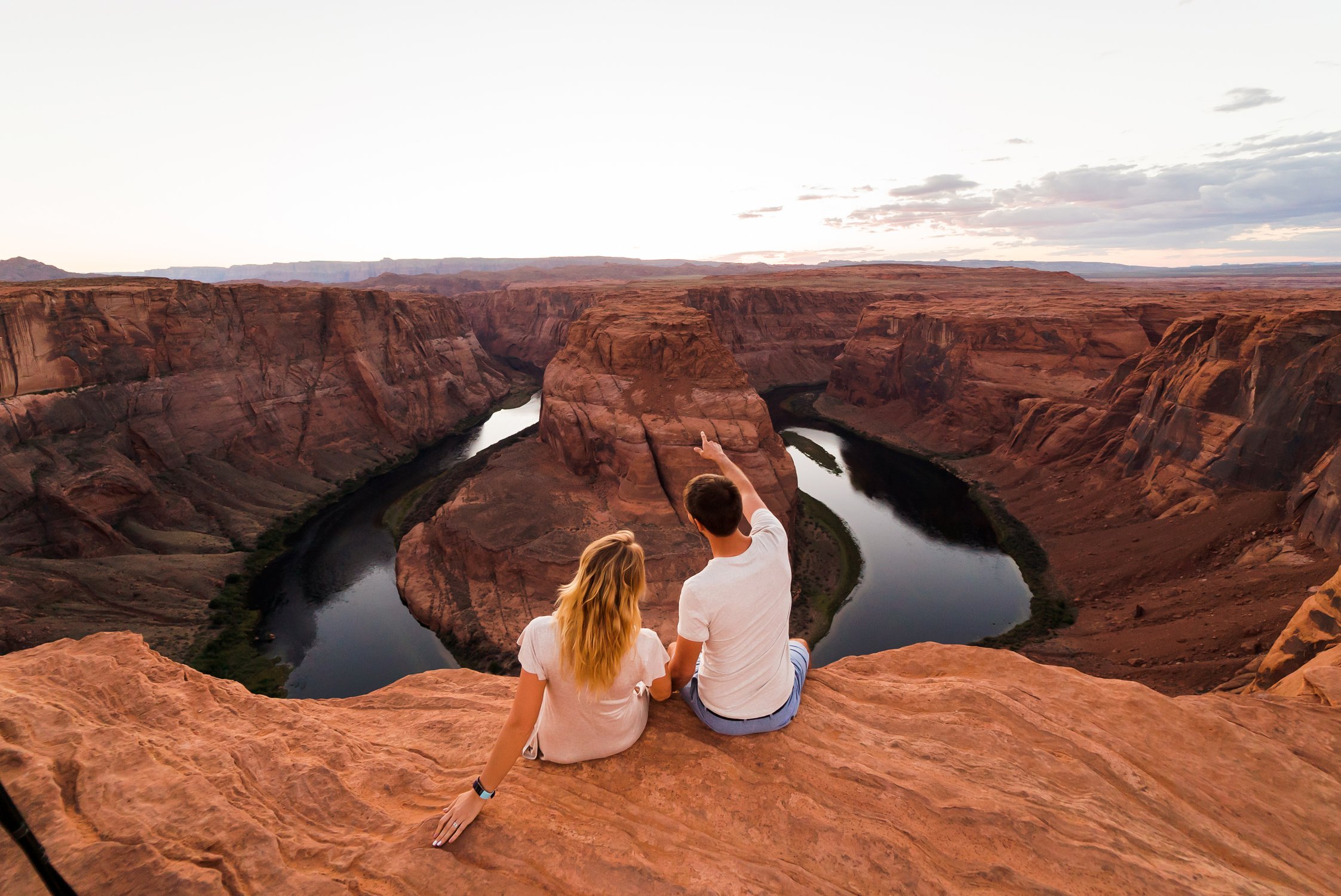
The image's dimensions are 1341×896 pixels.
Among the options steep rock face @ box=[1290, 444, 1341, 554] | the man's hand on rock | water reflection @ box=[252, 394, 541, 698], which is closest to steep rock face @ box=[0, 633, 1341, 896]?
the man's hand on rock

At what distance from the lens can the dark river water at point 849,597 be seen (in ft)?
82.9

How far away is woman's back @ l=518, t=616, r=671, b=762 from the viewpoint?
4.05 m

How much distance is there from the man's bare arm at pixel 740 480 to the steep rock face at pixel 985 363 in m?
48.4

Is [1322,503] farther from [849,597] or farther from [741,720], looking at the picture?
[741,720]

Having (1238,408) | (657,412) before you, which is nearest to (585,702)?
(657,412)

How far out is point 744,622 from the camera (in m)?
4.46

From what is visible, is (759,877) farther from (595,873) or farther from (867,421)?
A: (867,421)

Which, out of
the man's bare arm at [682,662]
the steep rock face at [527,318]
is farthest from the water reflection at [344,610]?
the steep rock face at [527,318]

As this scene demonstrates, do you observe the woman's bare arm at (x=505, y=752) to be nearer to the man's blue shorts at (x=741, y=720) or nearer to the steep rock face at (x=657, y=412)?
the man's blue shorts at (x=741, y=720)

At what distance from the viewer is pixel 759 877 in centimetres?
393

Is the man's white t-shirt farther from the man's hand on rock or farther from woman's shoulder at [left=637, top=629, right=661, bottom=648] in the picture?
the man's hand on rock

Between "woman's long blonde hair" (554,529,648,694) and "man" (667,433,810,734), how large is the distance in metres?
0.39

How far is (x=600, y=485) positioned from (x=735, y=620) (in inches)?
1124

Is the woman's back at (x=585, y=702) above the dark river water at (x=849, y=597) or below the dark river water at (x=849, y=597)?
above
